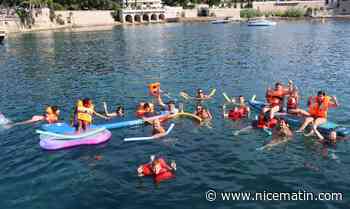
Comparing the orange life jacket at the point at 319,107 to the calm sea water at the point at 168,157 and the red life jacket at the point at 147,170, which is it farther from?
the red life jacket at the point at 147,170

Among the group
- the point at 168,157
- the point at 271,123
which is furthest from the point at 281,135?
the point at 168,157

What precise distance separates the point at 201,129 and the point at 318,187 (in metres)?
8.55

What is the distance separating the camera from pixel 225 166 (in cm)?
1823

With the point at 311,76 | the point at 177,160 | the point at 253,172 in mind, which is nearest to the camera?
the point at 253,172

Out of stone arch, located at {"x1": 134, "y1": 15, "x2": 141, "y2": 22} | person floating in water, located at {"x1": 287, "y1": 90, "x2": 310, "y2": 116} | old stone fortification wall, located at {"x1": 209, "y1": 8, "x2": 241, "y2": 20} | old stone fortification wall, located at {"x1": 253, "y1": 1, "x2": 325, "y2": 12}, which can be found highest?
old stone fortification wall, located at {"x1": 253, "y1": 1, "x2": 325, "y2": 12}

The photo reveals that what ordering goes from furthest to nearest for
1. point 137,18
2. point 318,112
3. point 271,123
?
point 137,18 → point 271,123 → point 318,112

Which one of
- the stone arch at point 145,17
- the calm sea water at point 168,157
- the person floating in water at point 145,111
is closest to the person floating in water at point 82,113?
the calm sea water at point 168,157

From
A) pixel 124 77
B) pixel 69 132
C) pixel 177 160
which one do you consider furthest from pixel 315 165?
pixel 124 77

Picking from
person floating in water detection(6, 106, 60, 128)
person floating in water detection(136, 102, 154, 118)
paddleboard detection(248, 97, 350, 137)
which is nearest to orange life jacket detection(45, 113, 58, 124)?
person floating in water detection(6, 106, 60, 128)

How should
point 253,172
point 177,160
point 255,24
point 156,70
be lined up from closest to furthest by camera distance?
1. point 253,172
2. point 177,160
3. point 156,70
4. point 255,24

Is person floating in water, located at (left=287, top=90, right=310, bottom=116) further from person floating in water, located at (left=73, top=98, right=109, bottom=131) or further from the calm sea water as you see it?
person floating in water, located at (left=73, top=98, right=109, bottom=131)

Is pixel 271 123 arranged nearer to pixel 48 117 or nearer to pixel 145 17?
pixel 48 117

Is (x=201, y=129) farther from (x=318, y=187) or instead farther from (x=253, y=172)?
(x=318, y=187)

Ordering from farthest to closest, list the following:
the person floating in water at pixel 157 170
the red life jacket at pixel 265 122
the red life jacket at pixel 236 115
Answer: the red life jacket at pixel 236 115
the red life jacket at pixel 265 122
the person floating in water at pixel 157 170
